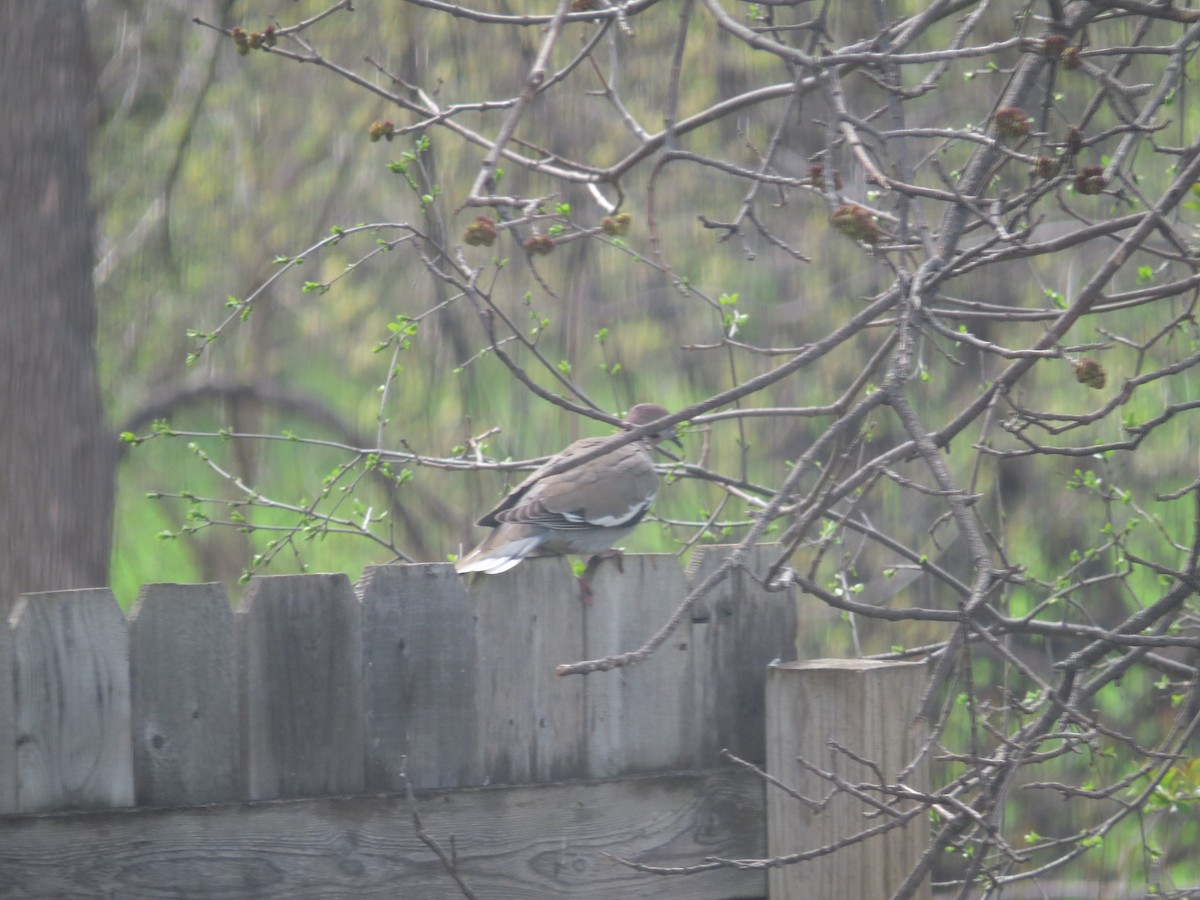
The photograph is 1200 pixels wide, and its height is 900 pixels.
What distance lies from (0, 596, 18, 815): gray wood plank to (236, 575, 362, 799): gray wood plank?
383 mm

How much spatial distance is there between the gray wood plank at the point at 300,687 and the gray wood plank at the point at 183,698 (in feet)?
0.12

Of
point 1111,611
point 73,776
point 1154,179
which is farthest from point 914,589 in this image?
point 73,776

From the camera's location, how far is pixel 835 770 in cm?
269

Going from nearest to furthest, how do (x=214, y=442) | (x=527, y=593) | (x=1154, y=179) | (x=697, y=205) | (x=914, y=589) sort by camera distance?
(x=527, y=593)
(x=1154, y=179)
(x=914, y=589)
(x=697, y=205)
(x=214, y=442)

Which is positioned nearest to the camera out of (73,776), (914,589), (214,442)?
(73,776)

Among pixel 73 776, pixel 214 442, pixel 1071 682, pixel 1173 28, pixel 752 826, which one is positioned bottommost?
pixel 752 826

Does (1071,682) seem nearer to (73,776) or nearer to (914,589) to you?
(73,776)

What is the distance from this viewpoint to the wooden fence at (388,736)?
2.39 m

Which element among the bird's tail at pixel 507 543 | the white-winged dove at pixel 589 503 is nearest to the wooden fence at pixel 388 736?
the bird's tail at pixel 507 543

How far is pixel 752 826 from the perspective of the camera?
2.73m

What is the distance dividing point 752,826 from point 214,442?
530cm

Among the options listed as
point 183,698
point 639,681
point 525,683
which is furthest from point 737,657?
point 183,698

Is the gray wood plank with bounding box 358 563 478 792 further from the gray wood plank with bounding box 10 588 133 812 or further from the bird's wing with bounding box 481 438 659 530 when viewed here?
the bird's wing with bounding box 481 438 659 530

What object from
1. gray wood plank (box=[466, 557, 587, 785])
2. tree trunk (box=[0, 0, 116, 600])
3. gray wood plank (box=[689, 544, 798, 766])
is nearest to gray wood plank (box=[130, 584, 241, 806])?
gray wood plank (box=[466, 557, 587, 785])
